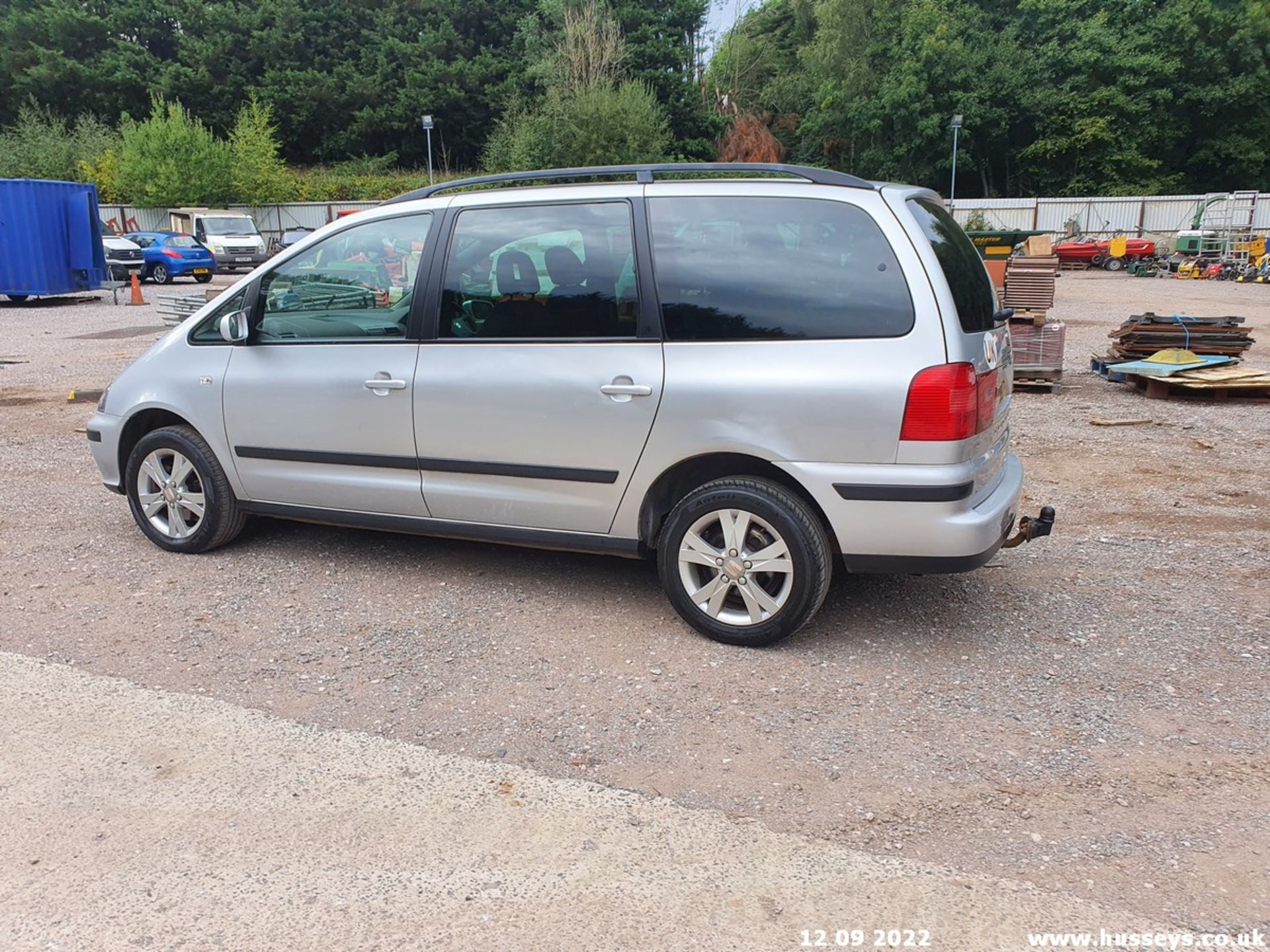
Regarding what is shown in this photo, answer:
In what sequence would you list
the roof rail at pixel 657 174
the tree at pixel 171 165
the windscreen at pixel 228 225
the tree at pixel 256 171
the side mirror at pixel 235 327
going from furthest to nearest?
the tree at pixel 256 171, the tree at pixel 171 165, the windscreen at pixel 228 225, the side mirror at pixel 235 327, the roof rail at pixel 657 174

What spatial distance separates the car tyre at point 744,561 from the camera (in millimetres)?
4082

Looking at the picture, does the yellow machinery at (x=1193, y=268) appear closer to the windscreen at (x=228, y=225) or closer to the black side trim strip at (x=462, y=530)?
the windscreen at (x=228, y=225)

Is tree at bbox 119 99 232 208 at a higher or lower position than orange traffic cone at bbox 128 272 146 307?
higher

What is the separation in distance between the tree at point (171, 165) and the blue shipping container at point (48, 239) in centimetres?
2092

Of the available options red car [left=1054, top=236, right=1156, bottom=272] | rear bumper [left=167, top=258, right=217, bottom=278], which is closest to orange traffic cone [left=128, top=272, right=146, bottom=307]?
rear bumper [left=167, top=258, right=217, bottom=278]

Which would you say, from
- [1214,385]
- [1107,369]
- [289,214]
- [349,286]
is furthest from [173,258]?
[1214,385]

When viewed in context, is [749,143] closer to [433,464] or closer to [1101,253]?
[1101,253]

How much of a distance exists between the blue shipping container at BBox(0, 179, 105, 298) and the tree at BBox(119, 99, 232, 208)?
20.9 meters

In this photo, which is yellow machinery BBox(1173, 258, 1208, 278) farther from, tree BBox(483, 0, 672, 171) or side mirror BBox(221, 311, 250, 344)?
side mirror BBox(221, 311, 250, 344)

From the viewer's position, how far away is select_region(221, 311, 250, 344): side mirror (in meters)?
5.11

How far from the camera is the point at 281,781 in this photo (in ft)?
10.9

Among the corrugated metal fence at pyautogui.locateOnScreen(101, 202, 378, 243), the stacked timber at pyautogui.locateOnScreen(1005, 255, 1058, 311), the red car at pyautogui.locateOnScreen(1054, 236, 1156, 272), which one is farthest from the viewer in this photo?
the corrugated metal fence at pyautogui.locateOnScreen(101, 202, 378, 243)

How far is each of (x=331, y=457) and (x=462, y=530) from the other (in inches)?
30.7

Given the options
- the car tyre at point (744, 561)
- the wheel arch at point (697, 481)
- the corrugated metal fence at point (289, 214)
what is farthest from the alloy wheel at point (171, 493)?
the corrugated metal fence at point (289, 214)
